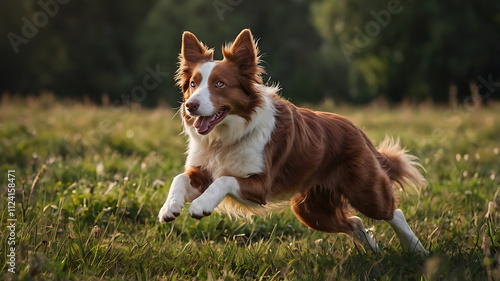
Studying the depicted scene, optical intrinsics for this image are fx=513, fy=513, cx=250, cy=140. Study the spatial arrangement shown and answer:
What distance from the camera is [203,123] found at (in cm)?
379

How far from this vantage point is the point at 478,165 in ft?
26.0

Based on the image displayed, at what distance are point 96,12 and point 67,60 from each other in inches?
149

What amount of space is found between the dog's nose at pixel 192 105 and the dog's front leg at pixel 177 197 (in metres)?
0.49

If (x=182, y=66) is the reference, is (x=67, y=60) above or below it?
below

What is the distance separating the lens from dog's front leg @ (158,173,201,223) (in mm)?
3436

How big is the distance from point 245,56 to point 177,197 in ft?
Answer: 4.09

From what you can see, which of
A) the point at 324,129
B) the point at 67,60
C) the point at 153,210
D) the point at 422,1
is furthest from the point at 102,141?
the point at 67,60

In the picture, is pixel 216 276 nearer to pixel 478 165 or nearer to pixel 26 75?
pixel 478 165

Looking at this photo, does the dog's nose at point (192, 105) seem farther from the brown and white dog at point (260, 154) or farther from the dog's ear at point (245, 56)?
the dog's ear at point (245, 56)

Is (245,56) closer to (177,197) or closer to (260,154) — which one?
(260,154)

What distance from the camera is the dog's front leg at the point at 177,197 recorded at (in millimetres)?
3436

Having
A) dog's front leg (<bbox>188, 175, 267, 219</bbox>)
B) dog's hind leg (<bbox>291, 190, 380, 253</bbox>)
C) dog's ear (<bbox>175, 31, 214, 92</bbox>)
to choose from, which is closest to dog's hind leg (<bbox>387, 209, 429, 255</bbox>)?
dog's hind leg (<bbox>291, 190, 380, 253</bbox>)

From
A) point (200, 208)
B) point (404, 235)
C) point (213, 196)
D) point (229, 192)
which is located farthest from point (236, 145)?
point (404, 235)

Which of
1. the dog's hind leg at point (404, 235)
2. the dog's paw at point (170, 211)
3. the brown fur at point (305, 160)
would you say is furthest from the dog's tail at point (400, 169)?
the dog's paw at point (170, 211)
